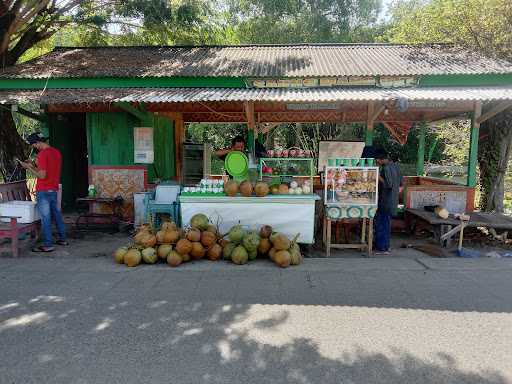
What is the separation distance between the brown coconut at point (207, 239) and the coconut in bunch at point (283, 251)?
867 mm

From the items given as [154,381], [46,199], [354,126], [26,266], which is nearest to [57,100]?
[46,199]

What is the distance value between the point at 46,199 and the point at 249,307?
4.15 m

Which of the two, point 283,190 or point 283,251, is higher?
point 283,190

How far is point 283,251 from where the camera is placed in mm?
5324

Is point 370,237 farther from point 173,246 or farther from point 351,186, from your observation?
point 173,246

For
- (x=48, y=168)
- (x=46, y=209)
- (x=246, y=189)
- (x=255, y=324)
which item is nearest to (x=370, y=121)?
(x=246, y=189)

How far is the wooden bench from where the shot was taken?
5.72 meters

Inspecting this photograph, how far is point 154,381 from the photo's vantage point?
2684mm

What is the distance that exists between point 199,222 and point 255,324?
2.37 m

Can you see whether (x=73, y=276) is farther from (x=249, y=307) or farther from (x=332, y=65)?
(x=332, y=65)

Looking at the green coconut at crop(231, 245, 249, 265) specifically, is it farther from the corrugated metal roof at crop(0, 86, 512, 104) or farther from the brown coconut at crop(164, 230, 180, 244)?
the corrugated metal roof at crop(0, 86, 512, 104)

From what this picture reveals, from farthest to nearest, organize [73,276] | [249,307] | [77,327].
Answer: [73,276] < [249,307] < [77,327]

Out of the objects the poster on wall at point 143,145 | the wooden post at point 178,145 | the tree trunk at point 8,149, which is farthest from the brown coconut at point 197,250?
the tree trunk at point 8,149

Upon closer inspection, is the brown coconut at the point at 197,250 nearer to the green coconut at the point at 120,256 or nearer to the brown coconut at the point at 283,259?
the green coconut at the point at 120,256
